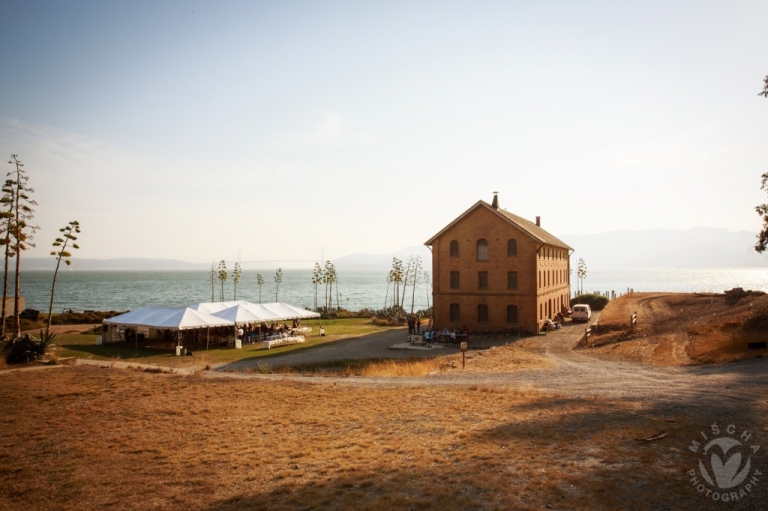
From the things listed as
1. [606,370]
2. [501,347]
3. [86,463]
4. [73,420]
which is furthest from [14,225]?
[606,370]

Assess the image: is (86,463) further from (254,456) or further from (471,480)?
(471,480)

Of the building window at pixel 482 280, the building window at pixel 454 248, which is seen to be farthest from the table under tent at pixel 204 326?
the building window at pixel 482 280

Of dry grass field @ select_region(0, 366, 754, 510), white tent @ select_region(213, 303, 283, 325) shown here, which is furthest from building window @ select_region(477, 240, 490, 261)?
dry grass field @ select_region(0, 366, 754, 510)

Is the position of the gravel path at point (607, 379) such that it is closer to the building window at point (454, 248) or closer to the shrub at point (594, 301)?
the building window at point (454, 248)

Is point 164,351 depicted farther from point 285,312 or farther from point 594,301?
point 594,301

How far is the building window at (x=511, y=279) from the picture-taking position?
41.5 m

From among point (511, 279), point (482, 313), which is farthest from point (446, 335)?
point (511, 279)

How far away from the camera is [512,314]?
41438 mm

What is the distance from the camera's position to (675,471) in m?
10.1

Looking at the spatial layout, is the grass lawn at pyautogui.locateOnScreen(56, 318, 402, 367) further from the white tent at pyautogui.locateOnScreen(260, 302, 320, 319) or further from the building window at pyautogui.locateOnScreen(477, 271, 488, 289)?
the building window at pyautogui.locateOnScreen(477, 271, 488, 289)

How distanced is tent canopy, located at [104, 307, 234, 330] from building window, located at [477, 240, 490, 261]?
21243mm

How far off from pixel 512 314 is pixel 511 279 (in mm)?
2958

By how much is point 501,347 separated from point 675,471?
80.7ft

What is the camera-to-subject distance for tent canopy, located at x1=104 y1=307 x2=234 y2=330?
35.7 metres
